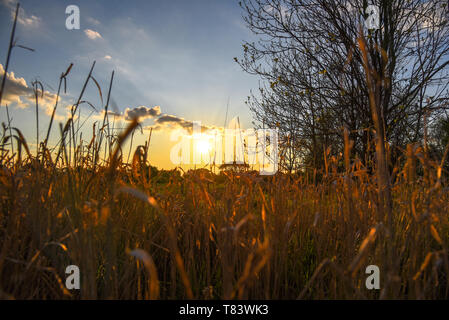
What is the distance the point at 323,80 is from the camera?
701cm

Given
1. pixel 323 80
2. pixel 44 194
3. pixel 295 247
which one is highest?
pixel 323 80

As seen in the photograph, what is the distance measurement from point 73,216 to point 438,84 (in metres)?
7.09

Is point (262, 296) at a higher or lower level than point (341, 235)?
lower

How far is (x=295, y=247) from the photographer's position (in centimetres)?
166

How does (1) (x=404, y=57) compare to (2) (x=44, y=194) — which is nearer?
(2) (x=44, y=194)

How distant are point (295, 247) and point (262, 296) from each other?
1.54 feet

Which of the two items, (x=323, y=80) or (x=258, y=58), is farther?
(x=323, y=80)

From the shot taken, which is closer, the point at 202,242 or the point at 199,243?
the point at 199,243
